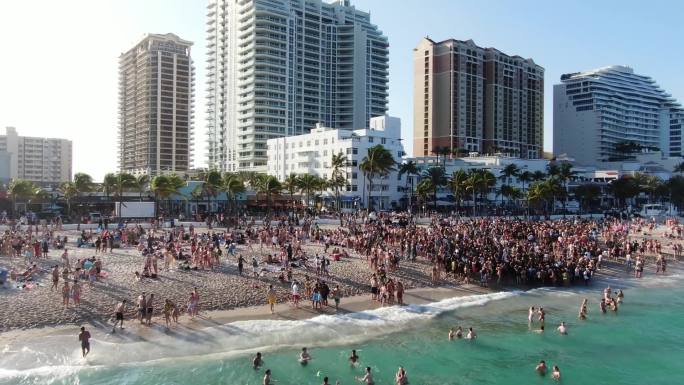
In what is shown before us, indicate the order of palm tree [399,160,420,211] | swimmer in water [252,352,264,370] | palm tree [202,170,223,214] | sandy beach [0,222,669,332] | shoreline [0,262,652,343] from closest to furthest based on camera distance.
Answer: swimmer in water [252,352,264,370], shoreline [0,262,652,343], sandy beach [0,222,669,332], palm tree [202,170,223,214], palm tree [399,160,420,211]

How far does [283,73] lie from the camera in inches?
4970

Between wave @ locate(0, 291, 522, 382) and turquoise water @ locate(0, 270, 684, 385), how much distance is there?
41 millimetres

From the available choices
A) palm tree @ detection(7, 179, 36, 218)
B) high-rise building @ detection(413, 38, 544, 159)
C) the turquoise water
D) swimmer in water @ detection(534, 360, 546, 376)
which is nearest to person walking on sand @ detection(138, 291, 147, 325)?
the turquoise water

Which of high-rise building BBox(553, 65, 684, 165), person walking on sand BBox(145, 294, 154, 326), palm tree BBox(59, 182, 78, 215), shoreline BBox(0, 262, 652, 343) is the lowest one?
shoreline BBox(0, 262, 652, 343)

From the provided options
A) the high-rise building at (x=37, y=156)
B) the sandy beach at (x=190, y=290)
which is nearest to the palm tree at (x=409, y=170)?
the sandy beach at (x=190, y=290)

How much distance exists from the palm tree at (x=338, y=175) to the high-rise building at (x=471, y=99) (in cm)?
6498

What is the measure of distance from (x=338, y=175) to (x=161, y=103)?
272ft

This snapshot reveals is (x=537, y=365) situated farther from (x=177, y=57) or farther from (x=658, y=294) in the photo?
(x=177, y=57)

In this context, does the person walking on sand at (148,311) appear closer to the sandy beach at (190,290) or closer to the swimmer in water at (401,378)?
the sandy beach at (190,290)

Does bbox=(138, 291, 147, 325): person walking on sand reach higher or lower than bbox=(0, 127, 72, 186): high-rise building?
lower

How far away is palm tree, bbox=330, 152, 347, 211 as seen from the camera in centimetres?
8238

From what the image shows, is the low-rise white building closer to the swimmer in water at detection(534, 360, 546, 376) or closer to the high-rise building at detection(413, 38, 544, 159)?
the high-rise building at detection(413, 38, 544, 159)

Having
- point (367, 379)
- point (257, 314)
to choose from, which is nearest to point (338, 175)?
point (257, 314)

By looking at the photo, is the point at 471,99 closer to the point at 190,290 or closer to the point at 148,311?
the point at 190,290
